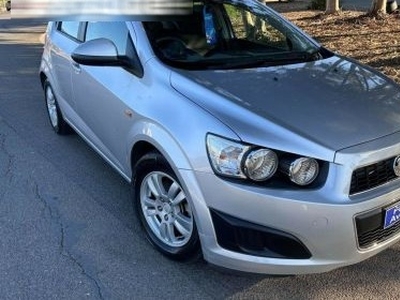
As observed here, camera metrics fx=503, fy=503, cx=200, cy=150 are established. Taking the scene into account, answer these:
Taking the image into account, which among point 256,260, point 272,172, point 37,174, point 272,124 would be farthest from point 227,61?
point 37,174

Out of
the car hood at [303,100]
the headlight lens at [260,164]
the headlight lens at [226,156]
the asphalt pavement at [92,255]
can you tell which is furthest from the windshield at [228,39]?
the asphalt pavement at [92,255]

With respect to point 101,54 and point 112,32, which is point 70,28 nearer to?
point 112,32

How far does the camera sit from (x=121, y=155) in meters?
3.55

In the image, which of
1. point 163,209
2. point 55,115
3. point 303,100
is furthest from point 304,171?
point 55,115

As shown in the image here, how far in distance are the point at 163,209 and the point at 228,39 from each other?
4.52 feet

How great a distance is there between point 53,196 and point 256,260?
82.9 inches

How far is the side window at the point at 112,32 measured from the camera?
11.5 ft

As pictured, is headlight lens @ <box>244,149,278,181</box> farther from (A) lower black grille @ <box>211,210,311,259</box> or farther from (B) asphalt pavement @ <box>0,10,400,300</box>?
(B) asphalt pavement @ <box>0,10,400,300</box>

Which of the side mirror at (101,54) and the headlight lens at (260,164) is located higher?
the side mirror at (101,54)

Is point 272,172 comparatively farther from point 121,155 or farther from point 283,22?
point 283,22

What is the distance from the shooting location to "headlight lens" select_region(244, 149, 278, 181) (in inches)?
99.3

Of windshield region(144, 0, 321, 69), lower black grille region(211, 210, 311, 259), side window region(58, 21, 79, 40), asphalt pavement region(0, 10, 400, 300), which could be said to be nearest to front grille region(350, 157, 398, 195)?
lower black grille region(211, 210, 311, 259)

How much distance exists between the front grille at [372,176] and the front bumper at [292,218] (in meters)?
0.06

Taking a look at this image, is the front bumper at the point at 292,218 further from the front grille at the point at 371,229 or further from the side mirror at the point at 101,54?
the side mirror at the point at 101,54
